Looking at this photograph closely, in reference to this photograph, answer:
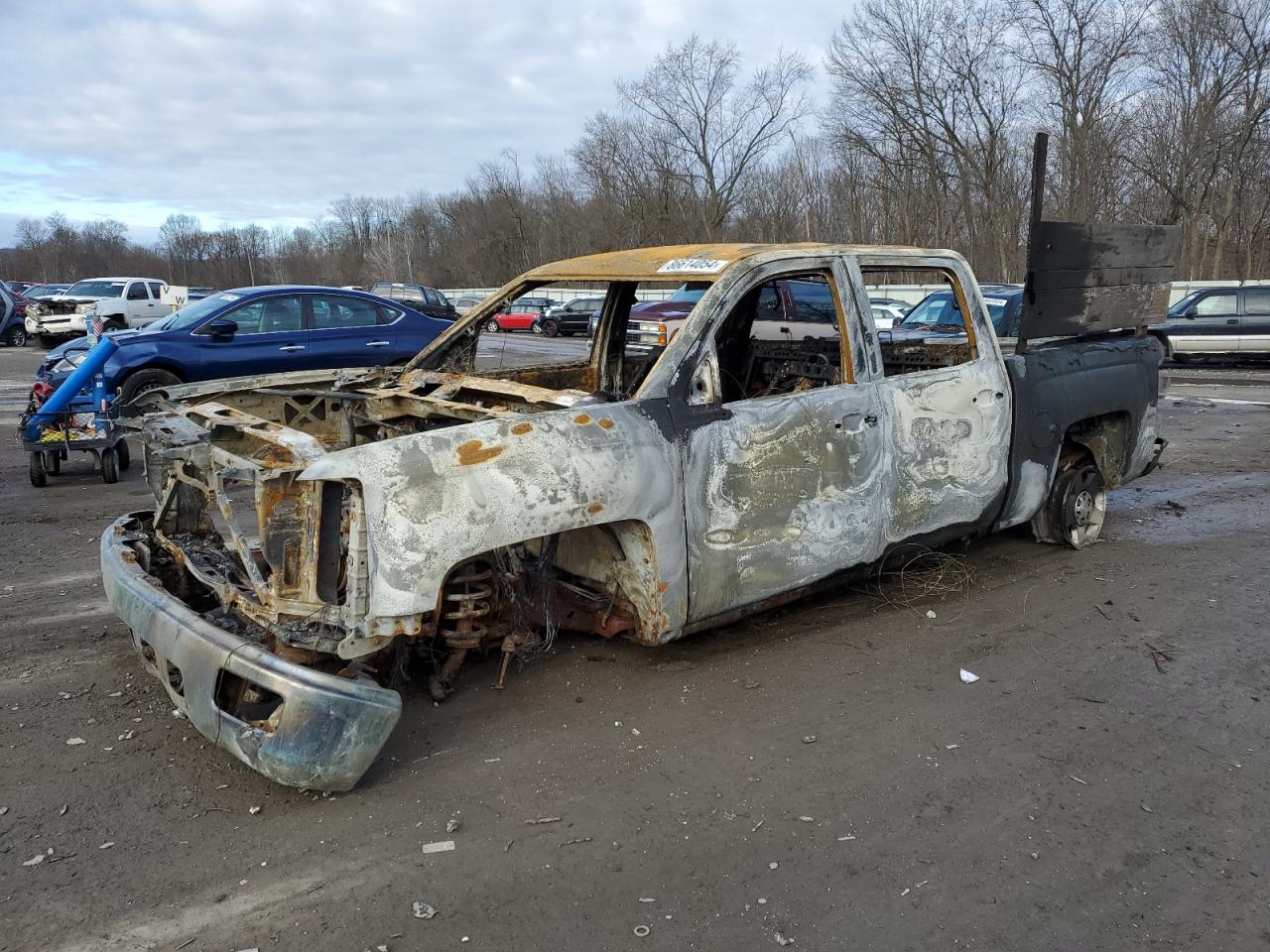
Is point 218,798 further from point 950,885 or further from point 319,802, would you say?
point 950,885

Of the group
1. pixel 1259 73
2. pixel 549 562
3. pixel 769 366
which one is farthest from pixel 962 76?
pixel 549 562

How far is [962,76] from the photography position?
120ft

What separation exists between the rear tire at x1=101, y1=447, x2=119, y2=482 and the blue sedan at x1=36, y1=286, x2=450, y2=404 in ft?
4.93

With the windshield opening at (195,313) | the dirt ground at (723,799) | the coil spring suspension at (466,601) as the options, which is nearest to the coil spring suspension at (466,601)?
the coil spring suspension at (466,601)

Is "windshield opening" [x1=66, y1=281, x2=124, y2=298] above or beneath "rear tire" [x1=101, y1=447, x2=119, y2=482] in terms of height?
above

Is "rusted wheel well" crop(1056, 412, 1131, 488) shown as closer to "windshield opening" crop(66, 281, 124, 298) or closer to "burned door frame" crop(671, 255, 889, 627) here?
"burned door frame" crop(671, 255, 889, 627)

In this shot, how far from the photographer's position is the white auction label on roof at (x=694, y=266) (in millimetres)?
3957

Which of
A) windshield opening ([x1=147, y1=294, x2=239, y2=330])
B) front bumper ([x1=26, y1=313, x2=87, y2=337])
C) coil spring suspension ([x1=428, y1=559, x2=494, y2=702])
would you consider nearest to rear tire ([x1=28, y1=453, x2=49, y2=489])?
windshield opening ([x1=147, y1=294, x2=239, y2=330])

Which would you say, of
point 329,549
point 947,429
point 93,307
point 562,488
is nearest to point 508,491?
point 562,488

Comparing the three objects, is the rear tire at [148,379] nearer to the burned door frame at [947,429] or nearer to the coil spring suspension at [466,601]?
the coil spring suspension at [466,601]

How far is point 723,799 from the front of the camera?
117 inches

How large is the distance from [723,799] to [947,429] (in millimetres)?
2294

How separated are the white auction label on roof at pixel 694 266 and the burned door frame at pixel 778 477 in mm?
162

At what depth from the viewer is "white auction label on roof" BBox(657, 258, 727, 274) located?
13.0ft
